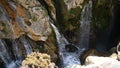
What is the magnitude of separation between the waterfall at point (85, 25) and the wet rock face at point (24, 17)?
3231mm

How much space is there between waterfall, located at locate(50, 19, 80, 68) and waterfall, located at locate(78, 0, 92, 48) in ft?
3.13

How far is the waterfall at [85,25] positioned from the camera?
54.8ft

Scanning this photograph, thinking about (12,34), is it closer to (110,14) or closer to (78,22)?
(78,22)

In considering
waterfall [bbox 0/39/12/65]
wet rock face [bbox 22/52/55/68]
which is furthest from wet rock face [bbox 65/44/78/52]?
wet rock face [bbox 22/52/55/68]

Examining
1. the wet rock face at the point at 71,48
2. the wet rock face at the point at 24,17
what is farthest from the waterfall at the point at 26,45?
the wet rock face at the point at 71,48

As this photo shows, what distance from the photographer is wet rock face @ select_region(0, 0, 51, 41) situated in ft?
45.1

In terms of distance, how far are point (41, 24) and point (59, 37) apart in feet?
6.93

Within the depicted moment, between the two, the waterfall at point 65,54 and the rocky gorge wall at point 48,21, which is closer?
the rocky gorge wall at point 48,21

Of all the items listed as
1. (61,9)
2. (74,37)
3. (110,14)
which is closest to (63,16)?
(61,9)

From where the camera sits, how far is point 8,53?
48.2 ft

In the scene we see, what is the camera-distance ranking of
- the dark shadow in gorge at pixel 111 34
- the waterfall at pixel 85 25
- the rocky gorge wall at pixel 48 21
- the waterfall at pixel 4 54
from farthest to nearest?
the dark shadow in gorge at pixel 111 34, the waterfall at pixel 85 25, the waterfall at pixel 4 54, the rocky gorge wall at pixel 48 21

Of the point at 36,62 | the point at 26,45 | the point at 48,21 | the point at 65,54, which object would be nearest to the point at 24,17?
the point at 48,21

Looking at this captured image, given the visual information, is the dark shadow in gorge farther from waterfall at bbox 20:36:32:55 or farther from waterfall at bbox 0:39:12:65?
waterfall at bbox 0:39:12:65

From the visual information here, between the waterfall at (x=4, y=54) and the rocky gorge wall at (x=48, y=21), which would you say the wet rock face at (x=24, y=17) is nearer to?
the rocky gorge wall at (x=48, y=21)
